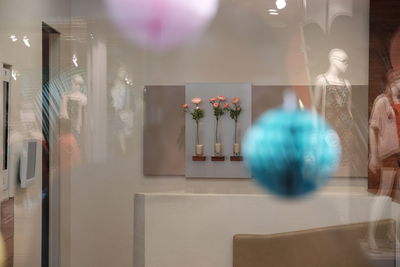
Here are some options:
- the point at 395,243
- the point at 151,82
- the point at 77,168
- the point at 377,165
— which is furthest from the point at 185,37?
the point at 395,243

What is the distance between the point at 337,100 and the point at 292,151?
165mm

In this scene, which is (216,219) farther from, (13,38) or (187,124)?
(13,38)

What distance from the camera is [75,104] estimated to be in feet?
3.57

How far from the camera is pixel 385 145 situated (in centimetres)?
109

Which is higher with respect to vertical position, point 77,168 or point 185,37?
point 185,37

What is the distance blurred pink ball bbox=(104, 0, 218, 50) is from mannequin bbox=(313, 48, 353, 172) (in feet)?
1.02

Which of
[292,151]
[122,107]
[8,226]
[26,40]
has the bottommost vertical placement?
[8,226]

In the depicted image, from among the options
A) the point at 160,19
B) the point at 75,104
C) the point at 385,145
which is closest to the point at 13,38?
the point at 75,104

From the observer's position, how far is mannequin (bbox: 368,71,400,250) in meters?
1.07

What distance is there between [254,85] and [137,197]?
0.39 metres

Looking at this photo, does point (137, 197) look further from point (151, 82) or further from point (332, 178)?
point (332, 178)

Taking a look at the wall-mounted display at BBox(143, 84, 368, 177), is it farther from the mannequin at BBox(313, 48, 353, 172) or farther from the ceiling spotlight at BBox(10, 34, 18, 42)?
A: the ceiling spotlight at BBox(10, 34, 18, 42)

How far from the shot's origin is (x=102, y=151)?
110 cm

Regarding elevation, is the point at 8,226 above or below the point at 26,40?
below
